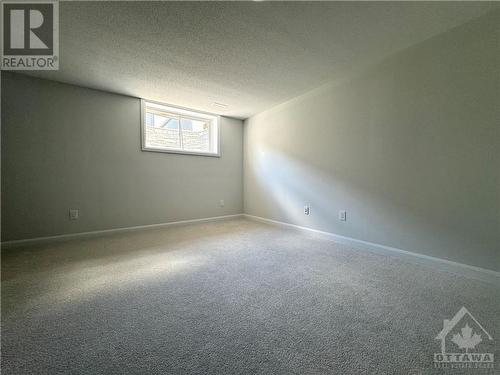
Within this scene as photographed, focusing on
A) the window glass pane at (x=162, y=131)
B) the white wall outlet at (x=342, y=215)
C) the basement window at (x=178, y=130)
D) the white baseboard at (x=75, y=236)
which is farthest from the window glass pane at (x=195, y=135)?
the white wall outlet at (x=342, y=215)

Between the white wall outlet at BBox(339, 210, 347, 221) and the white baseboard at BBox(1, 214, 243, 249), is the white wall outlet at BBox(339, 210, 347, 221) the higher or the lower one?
the higher one

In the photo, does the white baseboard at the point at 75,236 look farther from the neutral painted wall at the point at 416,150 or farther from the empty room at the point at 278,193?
the neutral painted wall at the point at 416,150

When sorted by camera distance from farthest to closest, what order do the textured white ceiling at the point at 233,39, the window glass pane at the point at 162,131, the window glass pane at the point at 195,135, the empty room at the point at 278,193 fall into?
the window glass pane at the point at 195,135
the window glass pane at the point at 162,131
the textured white ceiling at the point at 233,39
the empty room at the point at 278,193

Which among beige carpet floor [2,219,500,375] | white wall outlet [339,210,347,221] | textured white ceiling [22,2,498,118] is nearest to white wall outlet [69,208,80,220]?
beige carpet floor [2,219,500,375]

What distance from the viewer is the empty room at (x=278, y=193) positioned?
3.49 ft

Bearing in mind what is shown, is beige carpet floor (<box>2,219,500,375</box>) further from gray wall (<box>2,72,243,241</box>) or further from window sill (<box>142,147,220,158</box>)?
window sill (<box>142,147,220,158</box>)

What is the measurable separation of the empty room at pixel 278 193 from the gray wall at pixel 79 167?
22 millimetres

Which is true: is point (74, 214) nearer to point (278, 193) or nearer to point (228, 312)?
point (228, 312)

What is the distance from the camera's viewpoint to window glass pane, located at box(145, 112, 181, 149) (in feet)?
11.5

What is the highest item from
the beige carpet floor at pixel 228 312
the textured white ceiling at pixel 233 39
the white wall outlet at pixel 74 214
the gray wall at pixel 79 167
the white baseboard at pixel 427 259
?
Answer: the textured white ceiling at pixel 233 39

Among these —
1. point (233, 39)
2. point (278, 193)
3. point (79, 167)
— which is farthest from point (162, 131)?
point (278, 193)

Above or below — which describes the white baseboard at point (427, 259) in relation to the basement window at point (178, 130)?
below

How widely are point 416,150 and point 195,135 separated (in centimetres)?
352

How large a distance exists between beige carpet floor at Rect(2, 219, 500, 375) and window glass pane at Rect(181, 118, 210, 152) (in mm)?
2329
